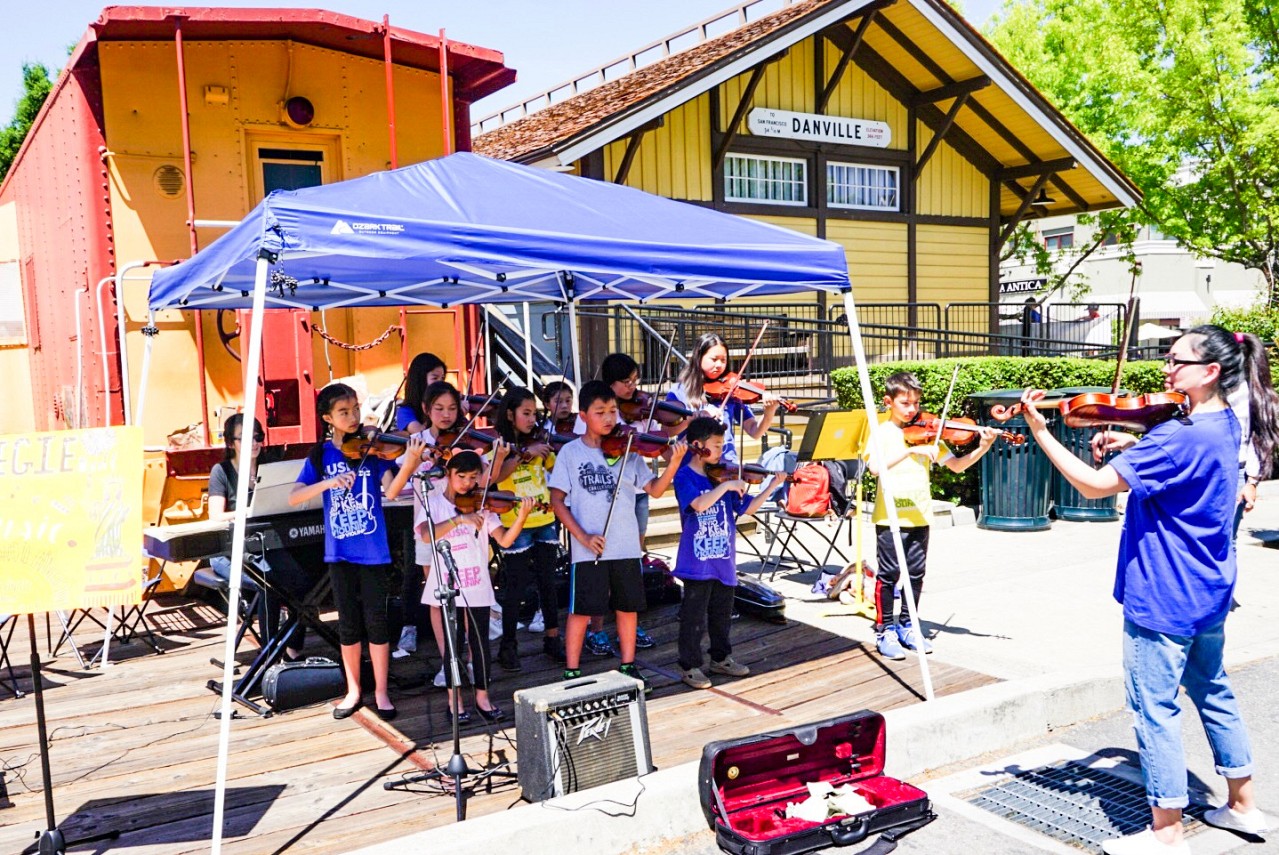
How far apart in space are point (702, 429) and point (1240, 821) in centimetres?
302

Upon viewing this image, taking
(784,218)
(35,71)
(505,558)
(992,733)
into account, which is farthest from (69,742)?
(35,71)

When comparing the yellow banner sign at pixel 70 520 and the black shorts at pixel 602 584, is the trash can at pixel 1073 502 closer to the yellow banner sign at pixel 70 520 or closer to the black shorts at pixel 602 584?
the black shorts at pixel 602 584

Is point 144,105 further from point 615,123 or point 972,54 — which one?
point 972,54

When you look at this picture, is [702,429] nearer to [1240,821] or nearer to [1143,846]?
[1143,846]

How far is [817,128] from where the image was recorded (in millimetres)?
15672

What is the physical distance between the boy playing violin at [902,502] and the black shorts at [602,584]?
1666mm

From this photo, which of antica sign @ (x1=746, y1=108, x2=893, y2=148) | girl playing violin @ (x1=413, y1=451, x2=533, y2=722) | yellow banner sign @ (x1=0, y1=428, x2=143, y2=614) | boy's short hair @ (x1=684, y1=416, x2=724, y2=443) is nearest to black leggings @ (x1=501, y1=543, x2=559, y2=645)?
girl playing violin @ (x1=413, y1=451, x2=533, y2=722)

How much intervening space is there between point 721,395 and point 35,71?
25.5m

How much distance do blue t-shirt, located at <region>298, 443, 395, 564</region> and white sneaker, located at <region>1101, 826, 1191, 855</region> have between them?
140 inches

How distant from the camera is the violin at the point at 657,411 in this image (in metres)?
6.23

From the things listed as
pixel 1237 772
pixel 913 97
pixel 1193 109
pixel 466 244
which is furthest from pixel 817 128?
pixel 1237 772

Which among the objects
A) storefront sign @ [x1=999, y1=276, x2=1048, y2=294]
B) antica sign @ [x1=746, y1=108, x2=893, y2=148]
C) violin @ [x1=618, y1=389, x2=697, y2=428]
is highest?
antica sign @ [x1=746, y1=108, x2=893, y2=148]

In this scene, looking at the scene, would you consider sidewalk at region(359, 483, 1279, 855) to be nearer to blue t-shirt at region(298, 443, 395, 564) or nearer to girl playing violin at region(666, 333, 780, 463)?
girl playing violin at region(666, 333, 780, 463)

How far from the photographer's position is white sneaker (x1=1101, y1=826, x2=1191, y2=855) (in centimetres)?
379
